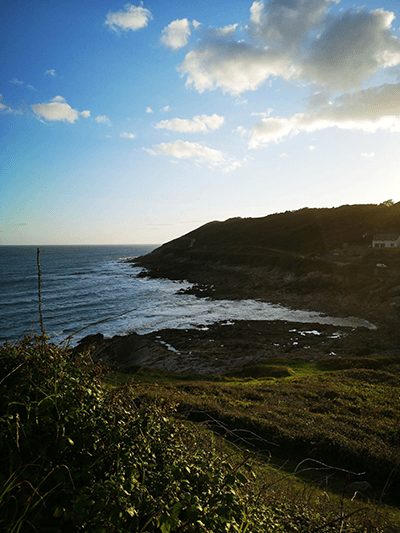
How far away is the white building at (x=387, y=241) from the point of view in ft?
251

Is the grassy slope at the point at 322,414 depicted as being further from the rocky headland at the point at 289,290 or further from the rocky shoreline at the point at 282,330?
the rocky headland at the point at 289,290

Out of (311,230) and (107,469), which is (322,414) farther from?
(311,230)

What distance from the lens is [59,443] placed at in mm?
3105

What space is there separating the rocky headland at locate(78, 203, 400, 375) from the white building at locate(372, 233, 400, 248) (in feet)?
11.8

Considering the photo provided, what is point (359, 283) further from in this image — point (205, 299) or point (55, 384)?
point (55, 384)

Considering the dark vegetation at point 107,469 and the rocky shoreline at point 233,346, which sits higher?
the dark vegetation at point 107,469

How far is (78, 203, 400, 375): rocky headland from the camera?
29297 millimetres

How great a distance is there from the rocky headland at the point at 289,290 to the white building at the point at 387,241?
3591 mm

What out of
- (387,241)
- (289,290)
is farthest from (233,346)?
(387,241)

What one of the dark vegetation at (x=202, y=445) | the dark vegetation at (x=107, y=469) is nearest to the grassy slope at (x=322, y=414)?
the dark vegetation at (x=202, y=445)

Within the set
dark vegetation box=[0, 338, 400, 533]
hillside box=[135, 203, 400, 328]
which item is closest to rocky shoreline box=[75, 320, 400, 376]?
hillside box=[135, 203, 400, 328]

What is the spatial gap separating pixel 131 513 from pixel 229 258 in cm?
8398

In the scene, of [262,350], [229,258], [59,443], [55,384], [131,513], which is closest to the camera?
[131,513]

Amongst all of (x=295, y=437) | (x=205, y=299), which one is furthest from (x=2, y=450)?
(x=205, y=299)
